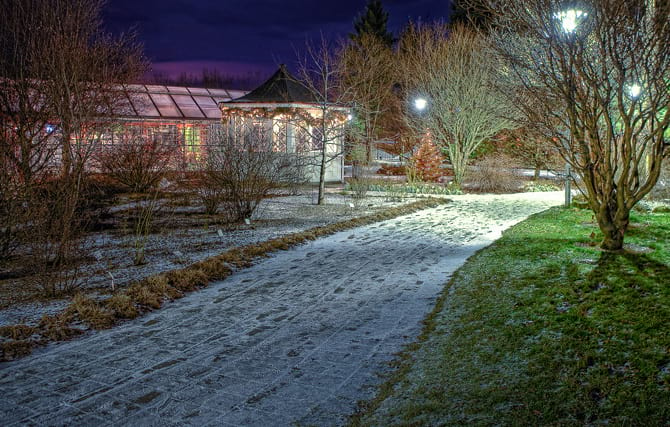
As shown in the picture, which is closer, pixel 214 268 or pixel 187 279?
pixel 187 279

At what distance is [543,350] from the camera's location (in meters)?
4.45

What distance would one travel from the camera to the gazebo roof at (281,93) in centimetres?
2253

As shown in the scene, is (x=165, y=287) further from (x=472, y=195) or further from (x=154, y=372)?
(x=472, y=195)

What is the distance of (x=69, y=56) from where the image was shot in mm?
8312

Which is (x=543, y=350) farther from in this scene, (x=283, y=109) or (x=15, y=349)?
(x=283, y=109)

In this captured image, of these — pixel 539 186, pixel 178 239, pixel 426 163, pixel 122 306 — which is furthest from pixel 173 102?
pixel 122 306

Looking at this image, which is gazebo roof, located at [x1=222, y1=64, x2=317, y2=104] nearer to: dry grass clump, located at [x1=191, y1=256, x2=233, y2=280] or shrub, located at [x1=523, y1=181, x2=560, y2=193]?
shrub, located at [x1=523, y1=181, x2=560, y2=193]

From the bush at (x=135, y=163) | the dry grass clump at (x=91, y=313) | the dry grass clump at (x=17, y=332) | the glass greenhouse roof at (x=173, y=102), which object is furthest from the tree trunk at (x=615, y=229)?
the glass greenhouse roof at (x=173, y=102)

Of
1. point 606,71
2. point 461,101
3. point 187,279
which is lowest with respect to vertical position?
point 187,279

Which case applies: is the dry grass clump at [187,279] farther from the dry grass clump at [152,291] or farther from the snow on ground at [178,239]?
the snow on ground at [178,239]

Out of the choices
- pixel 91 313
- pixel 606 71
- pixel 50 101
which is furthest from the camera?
pixel 50 101

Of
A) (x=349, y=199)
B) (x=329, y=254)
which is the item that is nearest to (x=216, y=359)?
(x=329, y=254)

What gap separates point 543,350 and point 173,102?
1125 inches

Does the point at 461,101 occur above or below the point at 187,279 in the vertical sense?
above
